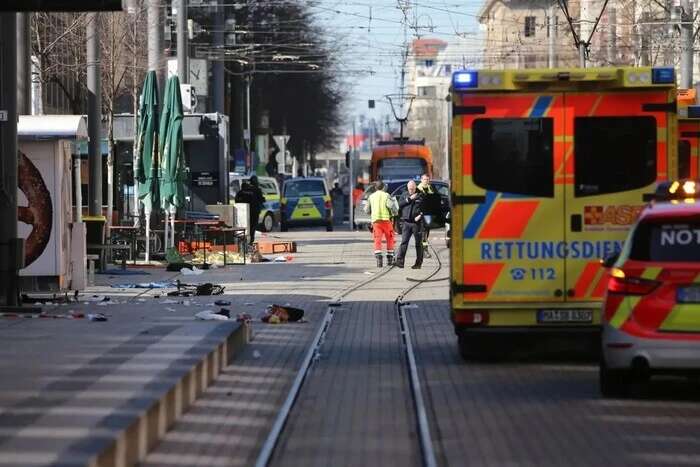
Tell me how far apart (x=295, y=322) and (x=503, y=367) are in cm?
524

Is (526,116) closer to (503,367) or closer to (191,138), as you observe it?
(503,367)

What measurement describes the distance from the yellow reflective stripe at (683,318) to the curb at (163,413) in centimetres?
370

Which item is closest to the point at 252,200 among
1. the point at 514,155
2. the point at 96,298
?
the point at 96,298

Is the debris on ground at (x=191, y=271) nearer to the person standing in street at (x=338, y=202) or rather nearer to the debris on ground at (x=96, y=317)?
the debris on ground at (x=96, y=317)

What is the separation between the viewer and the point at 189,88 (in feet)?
136

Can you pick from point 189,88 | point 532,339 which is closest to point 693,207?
point 532,339

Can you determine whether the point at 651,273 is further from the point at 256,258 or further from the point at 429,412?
the point at 256,258

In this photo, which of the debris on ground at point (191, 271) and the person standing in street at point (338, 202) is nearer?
the debris on ground at point (191, 271)

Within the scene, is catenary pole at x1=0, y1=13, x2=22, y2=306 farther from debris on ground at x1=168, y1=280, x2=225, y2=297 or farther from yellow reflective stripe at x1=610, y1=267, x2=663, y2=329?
yellow reflective stripe at x1=610, y1=267, x2=663, y2=329

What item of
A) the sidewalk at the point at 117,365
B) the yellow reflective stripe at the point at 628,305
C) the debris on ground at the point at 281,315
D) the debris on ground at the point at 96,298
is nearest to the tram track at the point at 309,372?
the sidewalk at the point at 117,365

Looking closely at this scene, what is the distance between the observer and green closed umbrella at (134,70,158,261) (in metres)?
32.1

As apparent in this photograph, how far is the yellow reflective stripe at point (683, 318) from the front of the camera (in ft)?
40.2

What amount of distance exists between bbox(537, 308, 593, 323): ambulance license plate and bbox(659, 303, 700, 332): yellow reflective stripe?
3092 millimetres

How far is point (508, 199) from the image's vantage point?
51.1 feet
